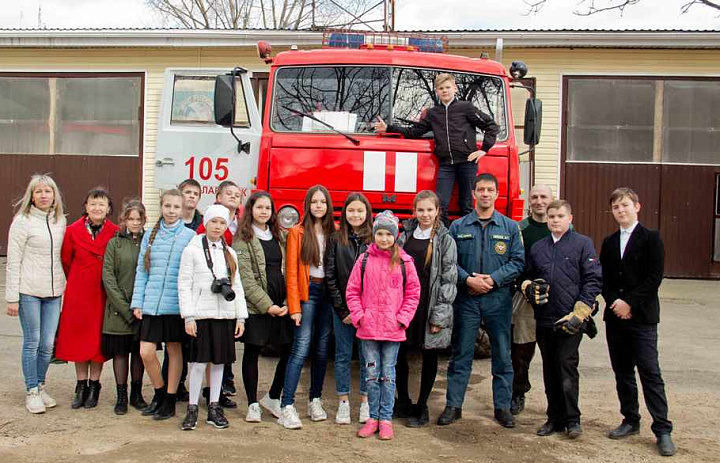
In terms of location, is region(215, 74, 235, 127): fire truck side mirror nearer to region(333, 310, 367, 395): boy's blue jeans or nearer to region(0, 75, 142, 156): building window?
region(333, 310, 367, 395): boy's blue jeans

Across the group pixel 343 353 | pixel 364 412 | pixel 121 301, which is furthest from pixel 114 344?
pixel 364 412

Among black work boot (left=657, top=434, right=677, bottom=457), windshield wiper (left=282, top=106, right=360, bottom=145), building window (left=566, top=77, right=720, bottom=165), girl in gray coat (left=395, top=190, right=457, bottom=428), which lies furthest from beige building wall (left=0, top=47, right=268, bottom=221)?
black work boot (left=657, top=434, right=677, bottom=457)

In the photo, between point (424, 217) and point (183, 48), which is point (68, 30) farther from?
point (424, 217)

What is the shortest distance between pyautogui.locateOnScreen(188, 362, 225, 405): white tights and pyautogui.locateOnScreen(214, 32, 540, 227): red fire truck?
157 cm

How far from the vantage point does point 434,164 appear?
702 cm

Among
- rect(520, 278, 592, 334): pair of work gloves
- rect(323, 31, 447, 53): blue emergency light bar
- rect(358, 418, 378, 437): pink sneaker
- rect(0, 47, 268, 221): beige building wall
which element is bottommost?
rect(358, 418, 378, 437): pink sneaker

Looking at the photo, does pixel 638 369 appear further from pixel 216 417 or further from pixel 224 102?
pixel 224 102

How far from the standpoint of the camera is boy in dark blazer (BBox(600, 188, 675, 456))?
17.5 ft

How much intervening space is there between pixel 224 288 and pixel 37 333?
164 cm

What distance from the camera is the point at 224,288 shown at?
5410mm

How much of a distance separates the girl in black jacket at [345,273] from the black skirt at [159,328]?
3.78ft

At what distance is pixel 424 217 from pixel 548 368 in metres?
1.40

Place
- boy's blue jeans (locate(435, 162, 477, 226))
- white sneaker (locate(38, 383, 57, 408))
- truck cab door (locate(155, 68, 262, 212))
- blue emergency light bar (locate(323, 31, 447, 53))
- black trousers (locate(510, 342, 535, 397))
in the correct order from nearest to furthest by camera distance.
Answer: white sneaker (locate(38, 383, 57, 408)) → black trousers (locate(510, 342, 535, 397)) → boy's blue jeans (locate(435, 162, 477, 226)) → truck cab door (locate(155, 68, 262, 212)) → blue emergency light bar (locate(323, 31, 447, 53))

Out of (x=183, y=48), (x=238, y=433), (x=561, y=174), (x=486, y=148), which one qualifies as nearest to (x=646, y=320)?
(x=486, y=148)
